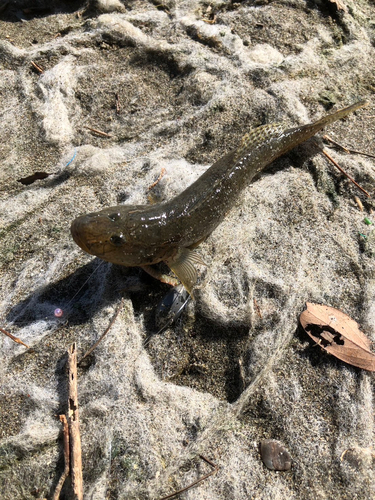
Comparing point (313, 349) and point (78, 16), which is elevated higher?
point (78, 16)

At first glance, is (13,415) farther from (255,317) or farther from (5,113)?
(5,113)

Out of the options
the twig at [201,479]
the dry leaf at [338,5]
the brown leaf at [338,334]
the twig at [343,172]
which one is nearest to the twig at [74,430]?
the twig at [201,479]

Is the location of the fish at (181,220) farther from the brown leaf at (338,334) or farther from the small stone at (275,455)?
the small stone at (275,455)

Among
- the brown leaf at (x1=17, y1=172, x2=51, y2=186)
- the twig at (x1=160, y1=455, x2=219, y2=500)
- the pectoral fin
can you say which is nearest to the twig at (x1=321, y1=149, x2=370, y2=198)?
the pectoral fin

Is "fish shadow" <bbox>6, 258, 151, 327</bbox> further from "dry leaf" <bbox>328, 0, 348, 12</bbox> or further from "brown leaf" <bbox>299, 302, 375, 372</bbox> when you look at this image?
"dry leaf" <bbox>328, 0, 348, 12</bbox>

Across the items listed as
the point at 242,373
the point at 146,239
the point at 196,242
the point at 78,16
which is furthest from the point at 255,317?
the point at 78,16

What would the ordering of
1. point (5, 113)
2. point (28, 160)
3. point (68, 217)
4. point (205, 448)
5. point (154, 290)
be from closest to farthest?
point (205, 448), point (154, 290), point (68, 217), point (28, 160), point (5, 113)

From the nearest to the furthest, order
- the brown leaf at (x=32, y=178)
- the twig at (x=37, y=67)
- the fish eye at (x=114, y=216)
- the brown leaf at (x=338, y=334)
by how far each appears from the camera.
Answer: the brown leaf at (x=338, y=334)
the fish eye at (x=114, y=216)
the brown leaf at (x=32, y=178)
the twig at (x=37, y=67)
